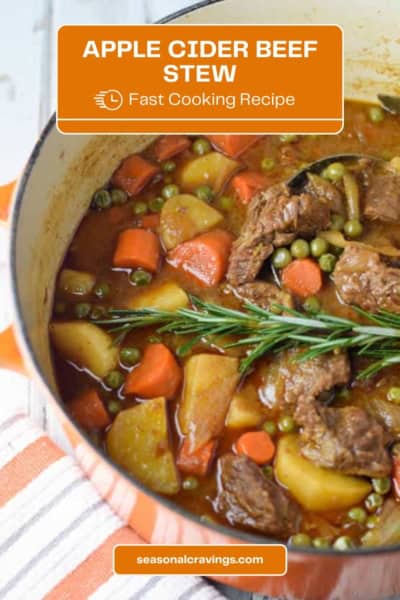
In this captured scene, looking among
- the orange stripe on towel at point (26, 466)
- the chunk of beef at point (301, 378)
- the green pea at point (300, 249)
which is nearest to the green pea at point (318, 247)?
the green pea at point (300, 249)

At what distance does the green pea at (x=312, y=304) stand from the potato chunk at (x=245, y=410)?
291 mm

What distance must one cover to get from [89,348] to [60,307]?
19cm

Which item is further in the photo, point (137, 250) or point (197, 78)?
point (137, 250)

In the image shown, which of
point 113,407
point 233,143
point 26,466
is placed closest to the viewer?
point 113,407

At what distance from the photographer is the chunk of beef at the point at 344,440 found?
95.9 inches

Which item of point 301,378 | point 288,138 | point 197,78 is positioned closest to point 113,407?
point 301,378

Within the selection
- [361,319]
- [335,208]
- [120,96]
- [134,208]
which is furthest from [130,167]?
[361,319]

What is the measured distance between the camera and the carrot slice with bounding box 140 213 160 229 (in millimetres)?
2885

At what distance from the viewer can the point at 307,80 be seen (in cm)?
269

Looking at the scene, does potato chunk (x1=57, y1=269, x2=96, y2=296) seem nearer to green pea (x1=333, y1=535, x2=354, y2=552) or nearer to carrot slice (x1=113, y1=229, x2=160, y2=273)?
carrot slice (x1=113, y1=229, x2=160, y2=273)

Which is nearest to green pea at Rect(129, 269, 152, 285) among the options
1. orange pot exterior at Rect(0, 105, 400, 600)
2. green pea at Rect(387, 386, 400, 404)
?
orange pot exterior at Rect(0, 105, 400, 600)

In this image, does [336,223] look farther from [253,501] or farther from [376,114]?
[253,501]

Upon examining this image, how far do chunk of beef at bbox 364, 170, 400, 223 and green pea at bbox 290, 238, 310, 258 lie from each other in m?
0.23

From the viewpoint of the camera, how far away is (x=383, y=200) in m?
2.85
